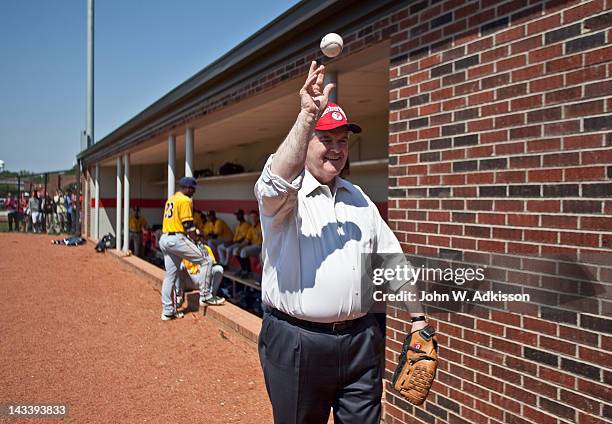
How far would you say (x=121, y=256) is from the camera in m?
12.4

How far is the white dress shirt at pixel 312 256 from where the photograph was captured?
2.06 meters

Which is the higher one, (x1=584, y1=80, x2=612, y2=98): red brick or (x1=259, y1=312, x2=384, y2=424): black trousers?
(x1=584, y1=80, x2=612, y2=98): red brick

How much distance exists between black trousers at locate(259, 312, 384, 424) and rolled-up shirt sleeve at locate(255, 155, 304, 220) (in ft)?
1.63

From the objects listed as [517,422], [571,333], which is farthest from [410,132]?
[517,422]

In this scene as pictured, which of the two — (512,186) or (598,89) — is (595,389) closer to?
(512,186)

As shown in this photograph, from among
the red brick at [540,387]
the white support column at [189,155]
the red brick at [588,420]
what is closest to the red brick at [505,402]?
the red brick at [540,387]

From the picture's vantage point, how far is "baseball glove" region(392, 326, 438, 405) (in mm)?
2117

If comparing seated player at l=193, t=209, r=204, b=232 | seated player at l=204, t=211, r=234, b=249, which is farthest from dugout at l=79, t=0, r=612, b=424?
seated player at l=204, t=211, r=234, b=249

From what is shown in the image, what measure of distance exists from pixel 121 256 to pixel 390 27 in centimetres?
1046

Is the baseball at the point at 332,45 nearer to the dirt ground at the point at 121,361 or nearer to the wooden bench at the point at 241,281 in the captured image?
the dirt ground at the point at 121,361

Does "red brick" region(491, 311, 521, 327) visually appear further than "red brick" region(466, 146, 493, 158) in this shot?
No

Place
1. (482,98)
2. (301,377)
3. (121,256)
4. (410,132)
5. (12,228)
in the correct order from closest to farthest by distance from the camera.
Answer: (301,377) < (482,98) < (410,132) < (121,256) < (12,228)

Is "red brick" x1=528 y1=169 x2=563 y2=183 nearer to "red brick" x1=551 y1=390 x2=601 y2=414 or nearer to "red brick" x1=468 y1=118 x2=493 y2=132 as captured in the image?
"red brick" x1=468 y1=118 x2=493 y2=132

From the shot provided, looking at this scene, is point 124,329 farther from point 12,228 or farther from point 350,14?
point 12,228
